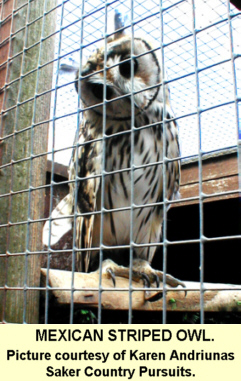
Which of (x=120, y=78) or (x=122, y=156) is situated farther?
(x=122, y=156)

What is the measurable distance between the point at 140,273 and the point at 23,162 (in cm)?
80

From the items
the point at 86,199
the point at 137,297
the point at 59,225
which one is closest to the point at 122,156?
the point at 86,199

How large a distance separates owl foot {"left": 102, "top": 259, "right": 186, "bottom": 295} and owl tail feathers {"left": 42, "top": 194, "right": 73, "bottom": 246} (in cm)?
29

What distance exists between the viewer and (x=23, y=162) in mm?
1433

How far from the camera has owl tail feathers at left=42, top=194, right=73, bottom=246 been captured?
4.07ft

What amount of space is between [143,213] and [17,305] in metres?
0.96

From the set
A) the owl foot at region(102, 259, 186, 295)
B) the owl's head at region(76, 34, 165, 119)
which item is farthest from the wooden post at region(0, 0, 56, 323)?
the owl foot at region(102, 259, 186, 295)

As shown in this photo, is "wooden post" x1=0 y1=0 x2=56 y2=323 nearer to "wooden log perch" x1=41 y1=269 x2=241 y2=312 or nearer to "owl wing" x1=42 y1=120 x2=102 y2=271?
"wooden log perch" x1=41 y1=269 x2=241 y2=312

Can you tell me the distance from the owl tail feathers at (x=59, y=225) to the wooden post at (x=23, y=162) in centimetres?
5

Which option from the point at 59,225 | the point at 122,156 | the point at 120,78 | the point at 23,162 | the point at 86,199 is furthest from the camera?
the point at 122,156

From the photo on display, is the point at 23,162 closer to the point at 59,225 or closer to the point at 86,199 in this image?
the point at 59,225

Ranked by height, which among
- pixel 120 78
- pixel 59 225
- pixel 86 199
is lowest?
pixel 59 225
